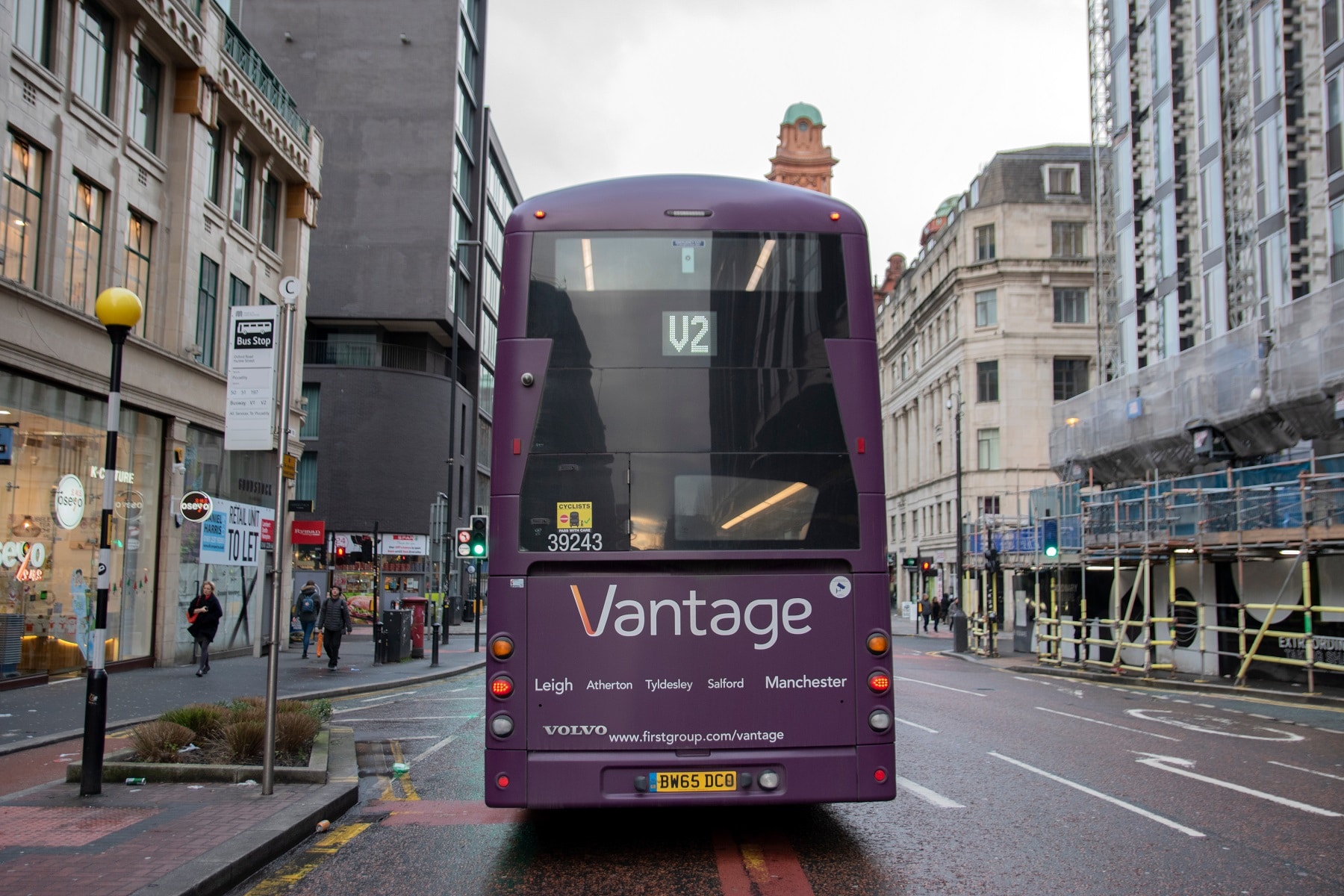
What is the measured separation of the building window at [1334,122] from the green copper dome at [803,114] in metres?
114

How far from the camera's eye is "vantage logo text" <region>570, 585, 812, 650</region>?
7188mm

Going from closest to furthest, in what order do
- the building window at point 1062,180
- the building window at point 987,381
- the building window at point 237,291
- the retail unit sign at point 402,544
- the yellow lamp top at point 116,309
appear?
the yellow lamp top at point 116,309
the building window at point 237,291
the retail unit sign at point 402,544
the building window at point 1062,180
the building window at point 987,381

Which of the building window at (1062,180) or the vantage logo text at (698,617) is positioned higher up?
the building window at (1062,180)

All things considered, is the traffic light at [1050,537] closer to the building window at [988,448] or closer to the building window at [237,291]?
the building window at [237,291]

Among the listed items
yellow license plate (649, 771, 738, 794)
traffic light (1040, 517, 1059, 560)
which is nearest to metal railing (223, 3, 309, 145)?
traffic light (1040, 517, 1059, 560)

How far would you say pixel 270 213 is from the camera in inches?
1201

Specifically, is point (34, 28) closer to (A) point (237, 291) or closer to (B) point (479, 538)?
(A) point (237, 291)

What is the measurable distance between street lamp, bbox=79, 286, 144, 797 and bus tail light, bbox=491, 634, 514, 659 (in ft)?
12.0

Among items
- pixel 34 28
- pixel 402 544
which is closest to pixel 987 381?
pixel 402 544

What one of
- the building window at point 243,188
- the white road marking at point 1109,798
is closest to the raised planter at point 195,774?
the white road marking at point 1109,798

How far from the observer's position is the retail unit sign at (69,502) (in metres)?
18.9

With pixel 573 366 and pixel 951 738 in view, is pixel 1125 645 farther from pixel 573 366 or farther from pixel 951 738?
pixel 573 366

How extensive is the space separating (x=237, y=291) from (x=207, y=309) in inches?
80.1

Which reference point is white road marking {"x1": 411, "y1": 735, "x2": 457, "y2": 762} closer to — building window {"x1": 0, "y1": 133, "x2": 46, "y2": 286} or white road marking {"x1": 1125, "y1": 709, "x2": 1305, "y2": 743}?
white road marking {"x1": 1125, "y1": 709, "x2": 1305, "y2": 743}
